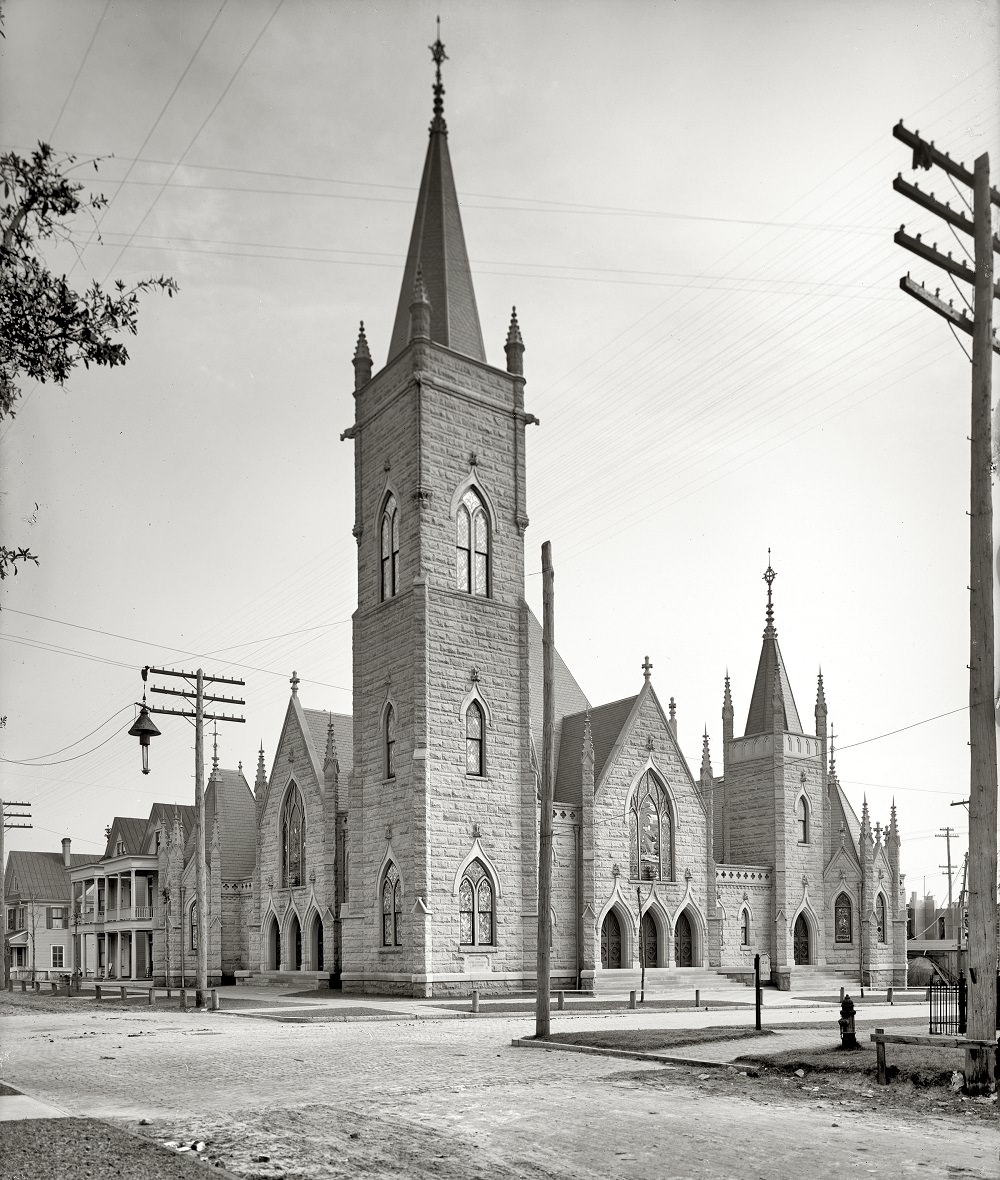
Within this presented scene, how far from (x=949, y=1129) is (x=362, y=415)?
3482cm

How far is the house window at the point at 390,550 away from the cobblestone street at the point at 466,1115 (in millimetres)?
22019

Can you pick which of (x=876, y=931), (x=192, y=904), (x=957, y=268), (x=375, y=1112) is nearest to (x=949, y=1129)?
(x=375, y=1112)

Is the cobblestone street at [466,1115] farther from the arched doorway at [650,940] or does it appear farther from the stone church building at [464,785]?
the arched doorway at [650,940]

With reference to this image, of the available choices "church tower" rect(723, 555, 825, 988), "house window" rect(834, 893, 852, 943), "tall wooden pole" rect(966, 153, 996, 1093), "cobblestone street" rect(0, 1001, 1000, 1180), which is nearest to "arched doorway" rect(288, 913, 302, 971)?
"church tower" rect(723, 555, 825, 988)

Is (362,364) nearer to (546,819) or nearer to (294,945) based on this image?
(294,945)

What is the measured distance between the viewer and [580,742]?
45406 mm

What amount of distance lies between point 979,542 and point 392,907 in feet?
88.5

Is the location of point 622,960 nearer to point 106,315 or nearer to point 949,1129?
point 949,1129

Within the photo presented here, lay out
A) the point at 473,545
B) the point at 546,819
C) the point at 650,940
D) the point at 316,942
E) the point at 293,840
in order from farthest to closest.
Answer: the point at 293,840, the point at 316,942, the point at 650,940, the point at 473,545, the point at 546,819

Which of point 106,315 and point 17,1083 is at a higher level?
point 106,315

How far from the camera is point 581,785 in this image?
43.1 m

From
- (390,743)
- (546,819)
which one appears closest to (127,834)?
(390,743)

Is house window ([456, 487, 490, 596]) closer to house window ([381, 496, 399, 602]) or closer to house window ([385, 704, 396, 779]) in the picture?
house window ([381, 496, 399, 602])

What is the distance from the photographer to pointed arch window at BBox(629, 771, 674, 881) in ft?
145
